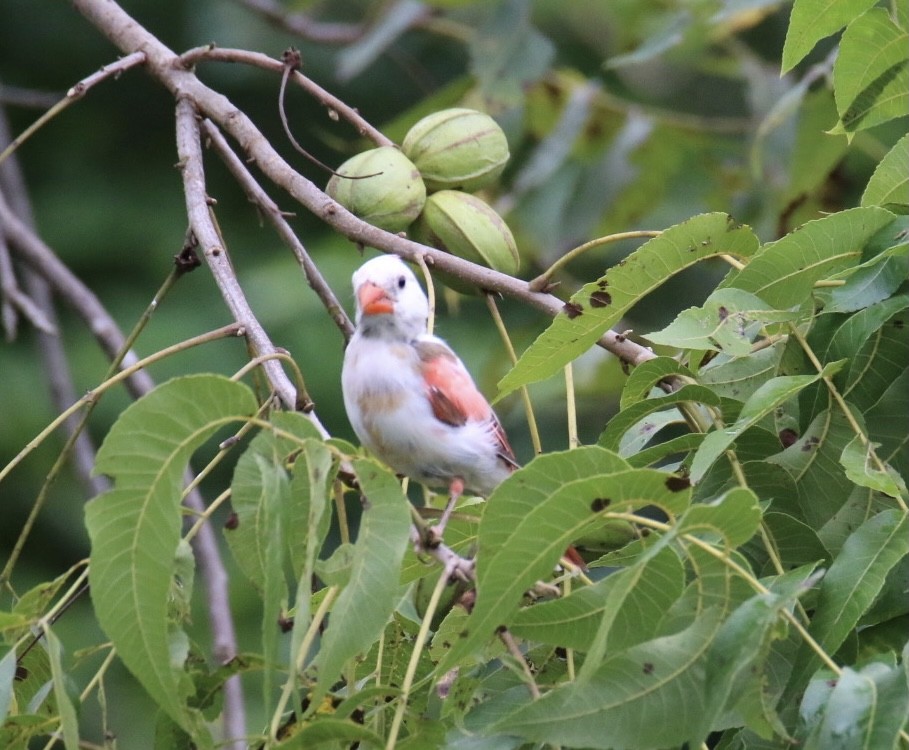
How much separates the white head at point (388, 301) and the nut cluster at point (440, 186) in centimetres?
10

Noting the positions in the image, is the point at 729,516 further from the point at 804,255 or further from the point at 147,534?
the point at 147,534

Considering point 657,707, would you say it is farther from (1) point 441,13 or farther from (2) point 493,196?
(1) point 441,13

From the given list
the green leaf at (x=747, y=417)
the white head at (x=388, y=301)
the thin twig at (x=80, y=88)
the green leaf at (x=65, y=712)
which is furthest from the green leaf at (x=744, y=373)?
the thin twig at (x=80, y=88)

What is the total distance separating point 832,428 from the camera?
5.69ft

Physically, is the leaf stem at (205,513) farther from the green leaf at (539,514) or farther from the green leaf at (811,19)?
the green leaf at (811,19)

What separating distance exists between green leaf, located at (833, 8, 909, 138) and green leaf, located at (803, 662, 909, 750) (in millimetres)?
908

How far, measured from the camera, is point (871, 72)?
183 centimetres

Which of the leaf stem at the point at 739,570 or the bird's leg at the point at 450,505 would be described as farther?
the bird's leg at the point at 450,505

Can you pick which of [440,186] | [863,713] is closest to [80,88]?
[440,186]

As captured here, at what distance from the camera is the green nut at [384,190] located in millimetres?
2100

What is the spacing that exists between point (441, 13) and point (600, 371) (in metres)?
2.07

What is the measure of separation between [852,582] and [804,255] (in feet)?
1.67

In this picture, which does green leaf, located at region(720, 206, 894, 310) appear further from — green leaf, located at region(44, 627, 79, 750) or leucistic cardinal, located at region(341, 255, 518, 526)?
green leaf, located at region(44, 627, 79, 750)

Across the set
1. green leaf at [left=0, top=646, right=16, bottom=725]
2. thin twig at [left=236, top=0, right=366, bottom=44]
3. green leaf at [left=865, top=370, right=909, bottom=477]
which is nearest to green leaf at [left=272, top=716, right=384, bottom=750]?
green leaf at [left=0, top=646, right=16, bottom=725]
